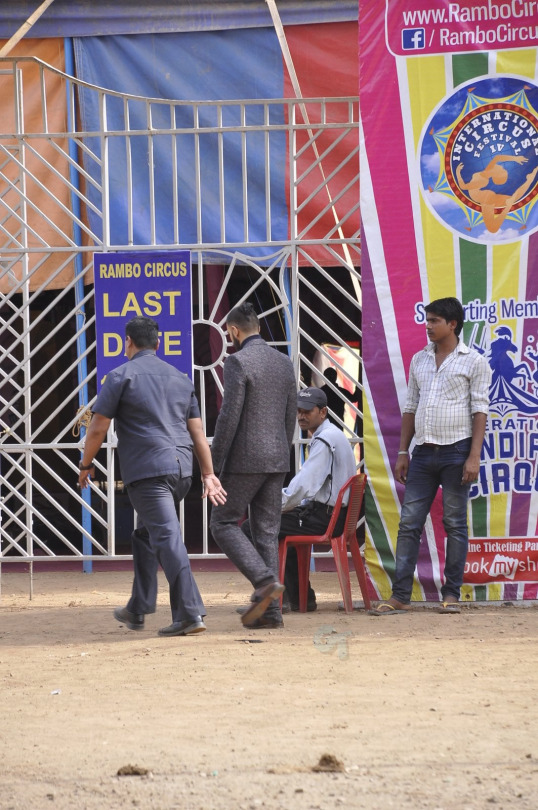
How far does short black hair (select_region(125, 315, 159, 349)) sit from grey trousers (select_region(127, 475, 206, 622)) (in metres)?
0.72

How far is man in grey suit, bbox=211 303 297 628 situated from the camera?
6418 mm

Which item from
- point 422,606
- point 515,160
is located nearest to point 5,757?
point 422,606

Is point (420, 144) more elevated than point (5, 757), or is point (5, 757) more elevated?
point (420, 144)

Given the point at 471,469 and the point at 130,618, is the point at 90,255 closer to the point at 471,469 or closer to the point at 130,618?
the point at 130,618

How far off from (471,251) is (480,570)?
73.3 inches

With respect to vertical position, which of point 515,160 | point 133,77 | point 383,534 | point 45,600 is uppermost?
point 133,77

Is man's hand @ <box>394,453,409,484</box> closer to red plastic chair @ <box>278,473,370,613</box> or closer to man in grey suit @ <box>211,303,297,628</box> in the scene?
red plastic chair @ <box>278,473,370,613</box>

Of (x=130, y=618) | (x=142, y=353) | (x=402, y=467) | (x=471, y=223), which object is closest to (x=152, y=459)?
(x=142, y=353)

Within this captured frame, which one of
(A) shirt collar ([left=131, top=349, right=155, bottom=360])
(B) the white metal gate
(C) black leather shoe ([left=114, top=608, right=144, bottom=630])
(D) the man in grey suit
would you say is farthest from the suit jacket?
(B) the white metal gate

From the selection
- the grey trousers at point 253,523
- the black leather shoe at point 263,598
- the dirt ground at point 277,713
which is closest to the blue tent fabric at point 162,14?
the grey trousers at point 253,523

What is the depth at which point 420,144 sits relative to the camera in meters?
A: 7.12

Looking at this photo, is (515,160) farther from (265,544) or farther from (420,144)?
(265,544)

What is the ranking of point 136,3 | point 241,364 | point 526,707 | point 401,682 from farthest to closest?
point 136,3 → point 241,364 → point 401,682 → point 526,707

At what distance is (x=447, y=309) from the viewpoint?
6.78m
